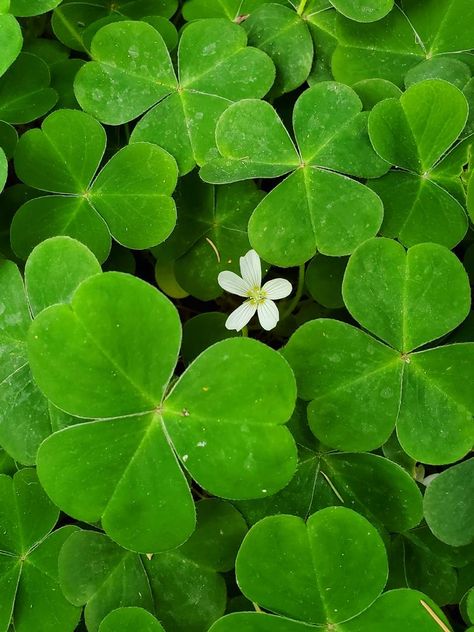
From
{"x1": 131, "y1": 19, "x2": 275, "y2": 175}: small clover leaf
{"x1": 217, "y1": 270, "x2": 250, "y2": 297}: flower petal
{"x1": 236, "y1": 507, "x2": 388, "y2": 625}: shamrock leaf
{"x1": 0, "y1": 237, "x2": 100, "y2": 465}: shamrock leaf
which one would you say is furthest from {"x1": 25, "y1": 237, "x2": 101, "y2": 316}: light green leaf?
{"x1": 236, "y1": 507, "x2": 388, "y2": 625}: shamrock leaf

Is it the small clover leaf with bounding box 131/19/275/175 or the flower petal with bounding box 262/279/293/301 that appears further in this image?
the small clover leaf with bounding box 131/19/275/175

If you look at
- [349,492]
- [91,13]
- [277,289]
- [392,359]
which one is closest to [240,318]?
[277,289]

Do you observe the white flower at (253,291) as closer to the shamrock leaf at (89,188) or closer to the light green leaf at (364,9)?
the shamrock leaf at (89,188)

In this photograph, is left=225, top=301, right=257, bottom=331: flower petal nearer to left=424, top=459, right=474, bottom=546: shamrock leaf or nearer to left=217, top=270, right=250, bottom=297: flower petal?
left=217, top=270, right=250, bottom=297: flower petal

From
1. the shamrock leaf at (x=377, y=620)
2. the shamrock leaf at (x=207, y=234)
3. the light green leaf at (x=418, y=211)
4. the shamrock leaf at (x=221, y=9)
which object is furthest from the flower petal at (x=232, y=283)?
the shamrock leaf at (x=221, y=9)

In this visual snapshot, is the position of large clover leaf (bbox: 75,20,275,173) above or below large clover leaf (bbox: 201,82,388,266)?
above

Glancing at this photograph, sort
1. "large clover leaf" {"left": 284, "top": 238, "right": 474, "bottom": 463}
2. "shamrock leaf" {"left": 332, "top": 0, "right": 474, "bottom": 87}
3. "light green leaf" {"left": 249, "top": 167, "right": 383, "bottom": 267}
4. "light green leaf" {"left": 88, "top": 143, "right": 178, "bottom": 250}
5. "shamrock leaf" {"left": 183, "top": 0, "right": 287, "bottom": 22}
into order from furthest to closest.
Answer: "shamrock leaf" {"left": 183, "top": 0, "right": 287, "bottom": 22} → "shamrock leaf" {"left": 332, "top": 0, "right": 474, "bottom": 87} → "light green leaf" {"left": 88, "top": 143, "right": 178, "bottom": 250} → "light green leaf" {"left": 249, "top": 167, "right": 383, "bottom": 267} → "large clover leaf" {"left": 284, "top": 238, "right": 474, "bottom": 463}
